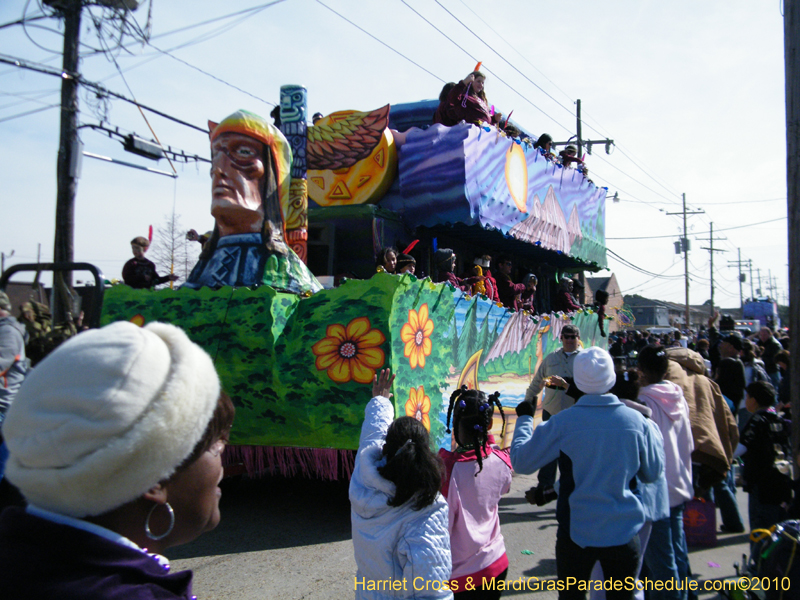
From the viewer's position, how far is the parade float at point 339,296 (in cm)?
541

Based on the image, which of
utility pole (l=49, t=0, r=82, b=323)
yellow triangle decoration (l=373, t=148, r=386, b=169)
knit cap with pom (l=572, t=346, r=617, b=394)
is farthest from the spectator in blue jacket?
utility pole (l=49, t=0, r=82, b=323)

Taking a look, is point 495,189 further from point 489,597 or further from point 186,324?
point 489,597

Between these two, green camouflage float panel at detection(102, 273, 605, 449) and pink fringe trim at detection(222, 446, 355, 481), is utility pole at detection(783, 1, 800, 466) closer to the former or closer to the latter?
green camouflage float panel at detection(102, 273, 605, 449)

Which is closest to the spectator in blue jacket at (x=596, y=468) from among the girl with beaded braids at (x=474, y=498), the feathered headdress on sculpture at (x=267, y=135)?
the girl with beaded braids at (x=474, y=498)

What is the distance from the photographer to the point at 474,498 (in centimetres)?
293

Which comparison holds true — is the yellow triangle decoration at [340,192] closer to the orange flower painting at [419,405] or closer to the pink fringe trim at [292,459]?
the orange flower painting at [419,405]

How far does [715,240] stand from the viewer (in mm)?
47406

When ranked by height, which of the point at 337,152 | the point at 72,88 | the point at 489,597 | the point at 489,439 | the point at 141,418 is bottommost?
the point at 489,597

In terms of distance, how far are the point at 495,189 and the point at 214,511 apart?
746 centimetres

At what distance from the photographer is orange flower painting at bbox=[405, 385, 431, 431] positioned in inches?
215

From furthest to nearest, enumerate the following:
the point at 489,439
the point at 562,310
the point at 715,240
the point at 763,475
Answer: the point at 715,240 → the point at 562,310 → the point at 763,475 → the point at 489,439

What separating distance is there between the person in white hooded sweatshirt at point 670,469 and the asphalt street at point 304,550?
851 millimetres

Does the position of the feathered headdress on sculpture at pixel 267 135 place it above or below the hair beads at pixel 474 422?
above

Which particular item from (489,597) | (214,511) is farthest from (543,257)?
(214,511)
